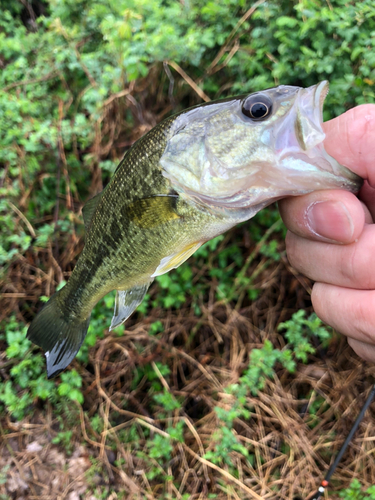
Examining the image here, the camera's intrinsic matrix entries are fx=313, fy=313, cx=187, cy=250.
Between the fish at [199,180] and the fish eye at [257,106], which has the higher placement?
the fish eye at [257,106]

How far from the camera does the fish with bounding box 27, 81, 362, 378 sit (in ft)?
3.05

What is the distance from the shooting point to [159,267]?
126 centimetres

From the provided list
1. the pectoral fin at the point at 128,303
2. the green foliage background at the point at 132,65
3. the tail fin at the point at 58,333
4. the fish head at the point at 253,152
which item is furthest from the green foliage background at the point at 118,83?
the fish head at the point at 253,152

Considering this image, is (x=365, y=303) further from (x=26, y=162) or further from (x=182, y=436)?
(x=26, y=162)

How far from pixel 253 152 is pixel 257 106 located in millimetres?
143

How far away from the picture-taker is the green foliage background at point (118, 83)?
193 cm


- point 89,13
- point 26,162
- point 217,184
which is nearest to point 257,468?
point 217,184

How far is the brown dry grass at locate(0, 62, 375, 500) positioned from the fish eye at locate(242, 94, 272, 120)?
1514mm

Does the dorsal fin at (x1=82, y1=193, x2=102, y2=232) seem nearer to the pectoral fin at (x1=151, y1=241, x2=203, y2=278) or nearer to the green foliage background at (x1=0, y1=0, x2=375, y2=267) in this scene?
the pectoral fin at (x1=151, y1=241, x2=203, y2=278)

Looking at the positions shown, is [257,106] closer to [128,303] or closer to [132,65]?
[128,303]

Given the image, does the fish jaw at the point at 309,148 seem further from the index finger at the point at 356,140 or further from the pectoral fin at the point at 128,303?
the pectoral fin at the point at 128,303

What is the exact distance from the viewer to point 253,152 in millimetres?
1011

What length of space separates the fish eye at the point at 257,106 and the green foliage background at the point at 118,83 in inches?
43.7

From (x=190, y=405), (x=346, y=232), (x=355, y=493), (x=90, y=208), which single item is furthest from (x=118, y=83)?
(x=355, y=493)
